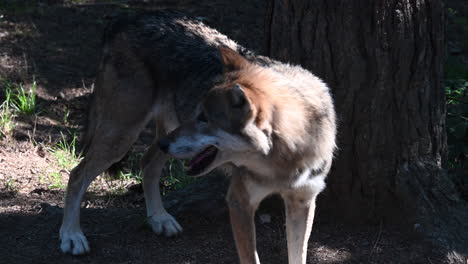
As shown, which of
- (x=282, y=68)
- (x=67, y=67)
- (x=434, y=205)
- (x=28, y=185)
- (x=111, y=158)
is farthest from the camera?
(x=67, y=67)

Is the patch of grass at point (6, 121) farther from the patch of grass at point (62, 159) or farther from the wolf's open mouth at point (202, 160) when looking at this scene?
the wolf's open mouth at point (202, 160)

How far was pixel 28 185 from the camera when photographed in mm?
6012

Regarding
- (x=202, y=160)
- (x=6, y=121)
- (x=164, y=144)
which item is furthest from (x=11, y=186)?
(x=202, y=160)

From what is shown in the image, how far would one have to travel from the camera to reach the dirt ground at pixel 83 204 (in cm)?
452

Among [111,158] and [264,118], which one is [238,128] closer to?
[264,118]

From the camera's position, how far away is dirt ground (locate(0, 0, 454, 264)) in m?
4.52

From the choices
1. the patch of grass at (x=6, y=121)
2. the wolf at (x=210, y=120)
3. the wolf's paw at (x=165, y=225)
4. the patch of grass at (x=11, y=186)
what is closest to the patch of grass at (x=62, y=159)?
the patch of grass at (x=11, y=186)

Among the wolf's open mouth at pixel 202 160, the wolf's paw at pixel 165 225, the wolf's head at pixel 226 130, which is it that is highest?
the wolf's head at pixel 226 130

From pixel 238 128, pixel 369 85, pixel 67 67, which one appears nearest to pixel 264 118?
pixel 238 128

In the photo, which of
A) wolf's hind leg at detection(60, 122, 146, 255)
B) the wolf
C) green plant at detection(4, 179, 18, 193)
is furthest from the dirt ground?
the wolf

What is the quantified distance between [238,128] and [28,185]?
3.22 meters

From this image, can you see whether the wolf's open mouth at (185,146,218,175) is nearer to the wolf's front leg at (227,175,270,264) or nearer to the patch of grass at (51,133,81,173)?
the wolf's front leg at (227,175,270,264)

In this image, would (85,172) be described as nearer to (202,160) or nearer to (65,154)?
(202,160)

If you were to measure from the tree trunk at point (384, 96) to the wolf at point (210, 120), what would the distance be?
0.31 metres
